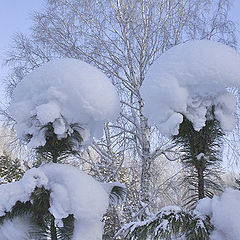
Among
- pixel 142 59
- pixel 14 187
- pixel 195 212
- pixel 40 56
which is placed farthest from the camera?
pixel 40 56

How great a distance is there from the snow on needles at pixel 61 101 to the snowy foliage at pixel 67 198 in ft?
0.73

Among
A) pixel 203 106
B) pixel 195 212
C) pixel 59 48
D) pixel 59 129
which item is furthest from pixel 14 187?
pixel 59 48

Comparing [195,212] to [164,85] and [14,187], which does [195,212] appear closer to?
[164,85]

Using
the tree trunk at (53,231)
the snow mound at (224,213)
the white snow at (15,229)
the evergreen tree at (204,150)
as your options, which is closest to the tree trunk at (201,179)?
the evergreen tree at (204,150)

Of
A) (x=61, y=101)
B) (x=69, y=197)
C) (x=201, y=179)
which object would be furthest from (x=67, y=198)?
(x=201, y=179)

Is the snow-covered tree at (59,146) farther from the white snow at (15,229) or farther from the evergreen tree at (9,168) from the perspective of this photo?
the evergreen tree at (9,168)

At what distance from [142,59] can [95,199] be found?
16.0 feet

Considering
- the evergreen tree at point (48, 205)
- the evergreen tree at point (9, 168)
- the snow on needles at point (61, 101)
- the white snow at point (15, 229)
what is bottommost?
the white snow at point (15, 229)

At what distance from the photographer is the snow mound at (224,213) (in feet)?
4.07

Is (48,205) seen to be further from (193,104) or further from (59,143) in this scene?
(193,104)

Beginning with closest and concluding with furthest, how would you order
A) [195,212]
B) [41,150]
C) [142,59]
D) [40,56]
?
[195,212] < [41,150] < [142,59] < [40,56]

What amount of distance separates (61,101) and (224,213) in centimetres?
100

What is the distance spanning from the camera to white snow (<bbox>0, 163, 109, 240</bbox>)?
1.49 m

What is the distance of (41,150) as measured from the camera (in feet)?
5.79
